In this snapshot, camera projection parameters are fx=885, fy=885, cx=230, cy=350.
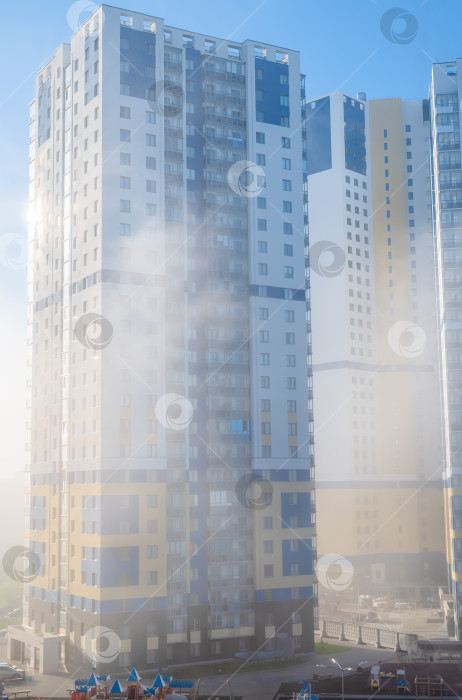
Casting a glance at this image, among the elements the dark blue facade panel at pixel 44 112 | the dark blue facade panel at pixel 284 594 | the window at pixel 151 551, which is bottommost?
the dark blue facade panel at pixel 284 594

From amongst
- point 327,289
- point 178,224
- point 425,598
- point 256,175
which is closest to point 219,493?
point 178,224

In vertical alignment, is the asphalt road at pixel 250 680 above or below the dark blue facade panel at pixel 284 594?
below

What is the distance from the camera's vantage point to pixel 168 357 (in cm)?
5694

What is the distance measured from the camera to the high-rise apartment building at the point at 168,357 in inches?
2121

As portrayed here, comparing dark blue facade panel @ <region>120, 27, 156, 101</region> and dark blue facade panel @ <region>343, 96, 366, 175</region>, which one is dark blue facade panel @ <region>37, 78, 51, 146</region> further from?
dark blue facade panel @ <region>343, 96, 366, 175</region>

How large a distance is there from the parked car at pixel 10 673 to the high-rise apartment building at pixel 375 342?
49.5 metres

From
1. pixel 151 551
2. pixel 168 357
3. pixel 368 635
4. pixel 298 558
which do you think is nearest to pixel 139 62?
pixel 168 357

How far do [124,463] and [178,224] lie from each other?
16.2 meters

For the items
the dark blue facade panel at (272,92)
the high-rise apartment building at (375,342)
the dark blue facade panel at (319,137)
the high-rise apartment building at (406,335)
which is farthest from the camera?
the dark blue facade panel at (319,137)

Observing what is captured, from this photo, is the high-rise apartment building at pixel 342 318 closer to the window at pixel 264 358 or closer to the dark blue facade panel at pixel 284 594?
the dark blue facade panel at pixel 284 594

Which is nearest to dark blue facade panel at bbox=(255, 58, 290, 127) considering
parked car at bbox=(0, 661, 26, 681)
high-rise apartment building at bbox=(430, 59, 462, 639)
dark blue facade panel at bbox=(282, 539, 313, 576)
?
high-rise apartment building at bbox=(430, 59, 462, 639)

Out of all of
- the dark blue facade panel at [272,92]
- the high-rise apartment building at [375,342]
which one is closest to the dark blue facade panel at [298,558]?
the dark blue facade panel at [272,92]

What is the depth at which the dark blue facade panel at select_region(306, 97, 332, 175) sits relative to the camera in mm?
100188

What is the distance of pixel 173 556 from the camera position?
5481cm
